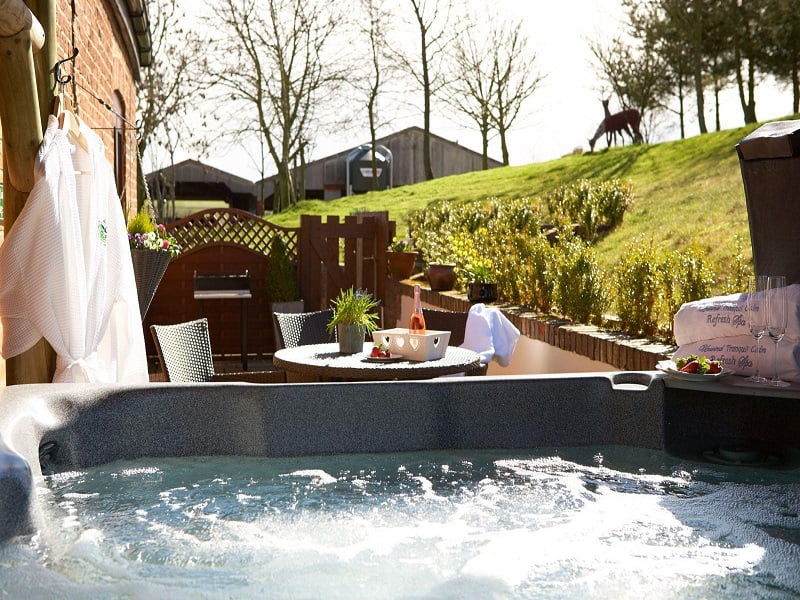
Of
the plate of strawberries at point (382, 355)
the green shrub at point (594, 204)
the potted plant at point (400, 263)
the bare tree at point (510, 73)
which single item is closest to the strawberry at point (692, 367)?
the plate of strawberries at point (382, 355)

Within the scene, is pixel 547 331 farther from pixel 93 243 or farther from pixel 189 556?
pixel 189 556

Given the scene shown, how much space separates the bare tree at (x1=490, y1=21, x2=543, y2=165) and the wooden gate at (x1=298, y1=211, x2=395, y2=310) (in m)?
16.1

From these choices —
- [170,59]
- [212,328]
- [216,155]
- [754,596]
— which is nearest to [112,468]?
[754,596]

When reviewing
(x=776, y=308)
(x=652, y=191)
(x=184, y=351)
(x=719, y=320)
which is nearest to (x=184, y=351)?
(x=184, y=351)

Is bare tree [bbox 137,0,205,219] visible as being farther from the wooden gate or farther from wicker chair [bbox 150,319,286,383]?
wicker chair [bbox 150,319,286,383]

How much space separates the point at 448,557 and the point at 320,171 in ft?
90.5

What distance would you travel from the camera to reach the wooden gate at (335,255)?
9.01m

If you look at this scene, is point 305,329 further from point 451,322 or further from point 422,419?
point 422,419

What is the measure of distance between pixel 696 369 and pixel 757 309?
32cm

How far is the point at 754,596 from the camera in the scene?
2219 mm

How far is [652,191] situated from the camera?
13648 mm

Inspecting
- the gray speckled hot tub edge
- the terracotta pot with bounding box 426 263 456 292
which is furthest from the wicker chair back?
the terracotta pot with bounding box 426 263 456 292

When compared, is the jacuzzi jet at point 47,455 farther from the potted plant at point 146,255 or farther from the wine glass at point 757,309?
the wine glass at point 757,309

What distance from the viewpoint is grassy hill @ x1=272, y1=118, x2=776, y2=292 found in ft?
34.2
